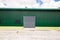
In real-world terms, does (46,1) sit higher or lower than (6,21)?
higher

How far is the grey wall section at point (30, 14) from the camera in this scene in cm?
452

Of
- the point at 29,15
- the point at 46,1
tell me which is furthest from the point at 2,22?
the point at 46,1

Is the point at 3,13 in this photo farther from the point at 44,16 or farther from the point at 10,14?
the point at 44,16

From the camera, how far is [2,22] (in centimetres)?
454

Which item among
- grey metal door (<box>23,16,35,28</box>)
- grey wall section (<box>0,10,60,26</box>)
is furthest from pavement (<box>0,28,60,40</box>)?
grey wall section (<box>0,10,60,26</box>)

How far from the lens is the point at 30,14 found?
4.53 meters

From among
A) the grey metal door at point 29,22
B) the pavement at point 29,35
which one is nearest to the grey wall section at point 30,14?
the grey metal door at point 29,22

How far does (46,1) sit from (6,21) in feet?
4.59

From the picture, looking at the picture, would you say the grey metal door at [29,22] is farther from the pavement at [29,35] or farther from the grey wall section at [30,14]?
the pavement at [29,35]

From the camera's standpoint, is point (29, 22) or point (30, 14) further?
point (30, 14)

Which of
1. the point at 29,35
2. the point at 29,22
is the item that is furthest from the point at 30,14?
the point at 29,35

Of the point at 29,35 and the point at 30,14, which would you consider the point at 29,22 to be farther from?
the point at 29,35

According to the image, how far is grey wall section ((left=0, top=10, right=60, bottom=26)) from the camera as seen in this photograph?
4520 millimetres

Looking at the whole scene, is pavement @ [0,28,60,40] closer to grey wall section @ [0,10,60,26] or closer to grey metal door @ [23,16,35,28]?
grey metal door @ [23,16,35,28]
